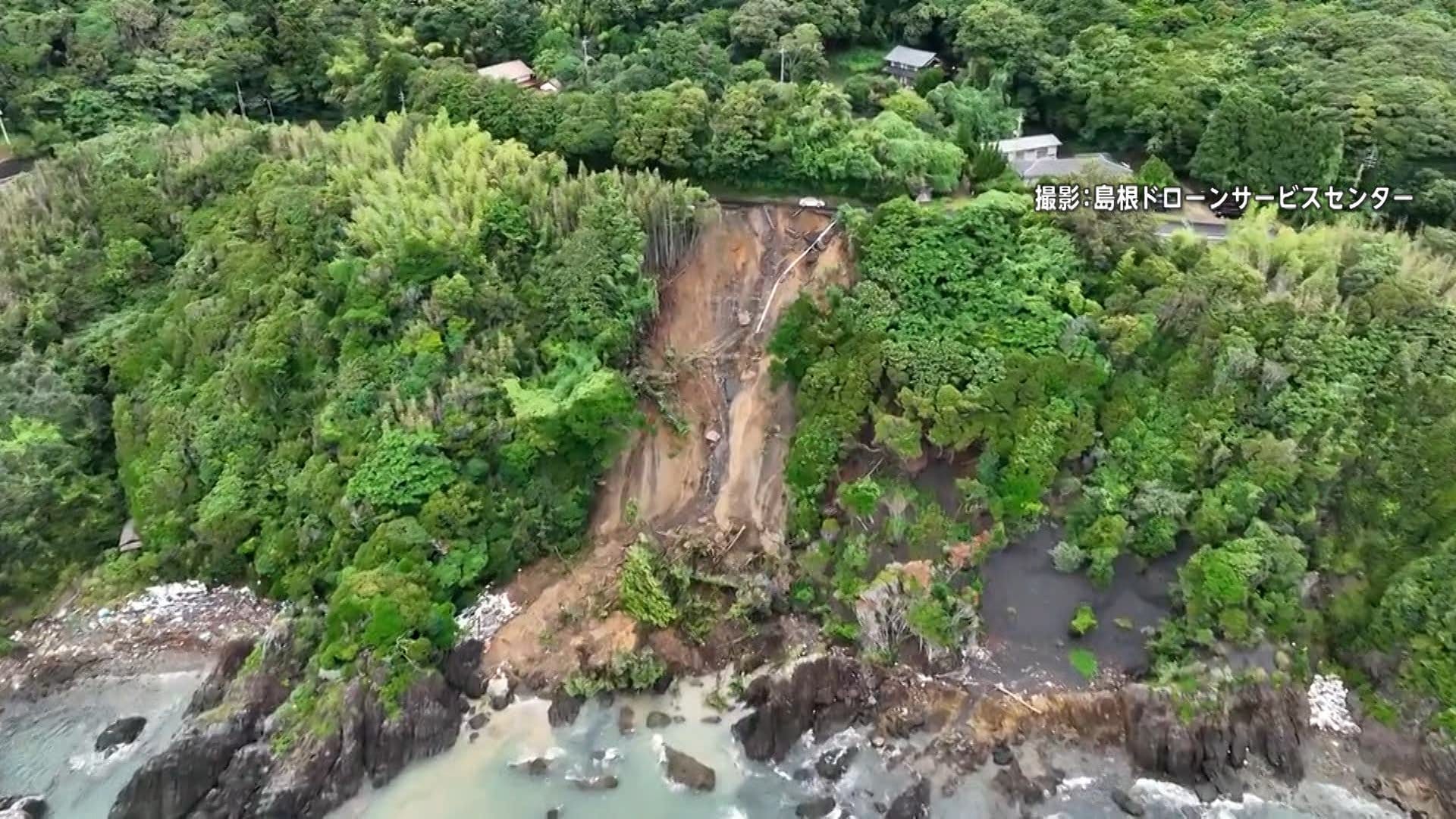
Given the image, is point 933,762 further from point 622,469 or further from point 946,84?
point 946,84

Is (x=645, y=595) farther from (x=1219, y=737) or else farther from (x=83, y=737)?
(x=83, y=737)

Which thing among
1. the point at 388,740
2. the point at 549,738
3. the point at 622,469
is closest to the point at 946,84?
the point at 622,469

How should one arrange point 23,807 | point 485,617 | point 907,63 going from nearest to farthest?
point 23,807 → point 485,617 → point 907,63

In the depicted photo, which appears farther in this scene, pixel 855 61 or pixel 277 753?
pixel 855 61

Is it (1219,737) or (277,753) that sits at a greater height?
(277,753)

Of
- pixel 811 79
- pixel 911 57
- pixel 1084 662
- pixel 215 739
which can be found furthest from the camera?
pixel 911 57

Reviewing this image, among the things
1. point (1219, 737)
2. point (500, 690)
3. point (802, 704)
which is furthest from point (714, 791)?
point (1219, 737)
